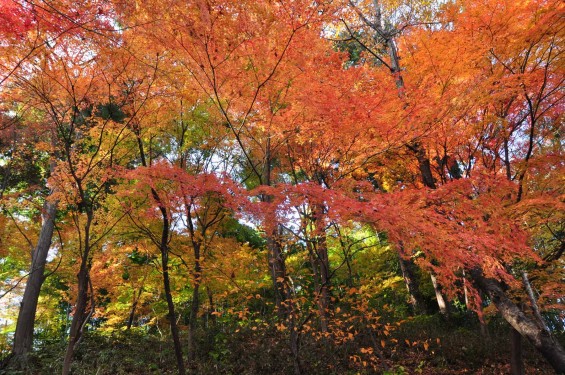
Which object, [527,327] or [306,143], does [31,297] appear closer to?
[306,143]

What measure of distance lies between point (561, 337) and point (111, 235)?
1598 centimetres

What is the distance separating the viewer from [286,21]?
14.9ft

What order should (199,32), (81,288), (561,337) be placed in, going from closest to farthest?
(199,32)
(81,288)
(561,337)

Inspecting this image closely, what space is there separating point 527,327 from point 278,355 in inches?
217

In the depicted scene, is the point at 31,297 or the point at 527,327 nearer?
the point at 527,327

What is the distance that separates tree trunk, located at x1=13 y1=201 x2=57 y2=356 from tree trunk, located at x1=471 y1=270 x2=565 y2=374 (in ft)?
34.8

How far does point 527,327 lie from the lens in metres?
5.59

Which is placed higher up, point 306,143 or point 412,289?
point 306,143

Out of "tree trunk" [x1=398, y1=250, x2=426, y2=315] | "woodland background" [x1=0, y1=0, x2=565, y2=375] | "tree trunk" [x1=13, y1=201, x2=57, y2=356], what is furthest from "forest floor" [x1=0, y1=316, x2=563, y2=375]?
"tree trunk" [x1=398, y1=250, x2=426, y2=315]

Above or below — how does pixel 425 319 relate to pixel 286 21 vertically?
below

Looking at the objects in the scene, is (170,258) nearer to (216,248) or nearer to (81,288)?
(216,248)

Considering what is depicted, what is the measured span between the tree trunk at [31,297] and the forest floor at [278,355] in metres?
0.51

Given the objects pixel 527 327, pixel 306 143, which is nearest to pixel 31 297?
pixel 306 143

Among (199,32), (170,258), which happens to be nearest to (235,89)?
(199,32)
